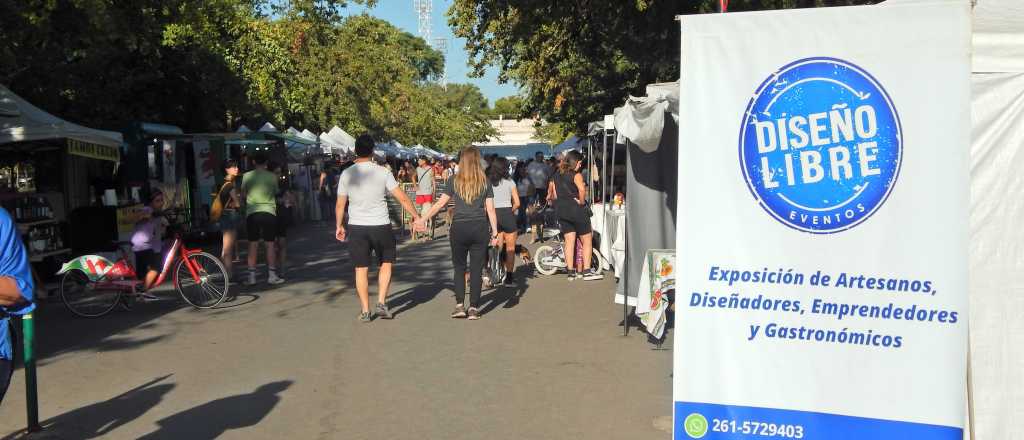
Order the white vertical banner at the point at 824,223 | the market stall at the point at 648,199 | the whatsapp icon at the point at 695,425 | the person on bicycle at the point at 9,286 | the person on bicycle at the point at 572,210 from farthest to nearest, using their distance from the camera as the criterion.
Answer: the person on bicycle at the point at 572,210
the market stall at the point at 648,199
the person on bicycle at the point at 9,286
the whatsapp icon at the point at 695,425
the white vertical banner at the point at 824,223

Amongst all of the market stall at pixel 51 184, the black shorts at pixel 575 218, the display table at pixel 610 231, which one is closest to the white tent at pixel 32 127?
the market stall at pixel 51 184

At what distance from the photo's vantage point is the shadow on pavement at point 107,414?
605 cm

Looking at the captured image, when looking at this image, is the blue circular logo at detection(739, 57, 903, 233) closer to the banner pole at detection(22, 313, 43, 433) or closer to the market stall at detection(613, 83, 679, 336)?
the banner pole at detection(22, 313, 43, 433)

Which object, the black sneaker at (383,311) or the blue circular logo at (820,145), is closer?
the blue circular logo at (820,145)

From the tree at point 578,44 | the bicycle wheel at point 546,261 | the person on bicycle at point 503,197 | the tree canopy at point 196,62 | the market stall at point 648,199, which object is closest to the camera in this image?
the market stall at point 648,199

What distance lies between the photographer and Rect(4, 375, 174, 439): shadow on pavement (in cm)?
605

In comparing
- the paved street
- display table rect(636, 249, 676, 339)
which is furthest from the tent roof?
display table rect(636, 249, 676, 339)

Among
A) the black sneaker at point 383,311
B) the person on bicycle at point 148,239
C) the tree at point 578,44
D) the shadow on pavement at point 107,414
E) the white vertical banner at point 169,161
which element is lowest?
the shadow on pavement at point 107,414

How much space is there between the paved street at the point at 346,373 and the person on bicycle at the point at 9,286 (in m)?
1.58

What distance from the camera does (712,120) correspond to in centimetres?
377

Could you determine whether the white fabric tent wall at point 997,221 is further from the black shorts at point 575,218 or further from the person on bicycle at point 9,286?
the black shorts at point 575,218

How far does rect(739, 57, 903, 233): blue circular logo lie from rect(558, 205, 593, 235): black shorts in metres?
9.27

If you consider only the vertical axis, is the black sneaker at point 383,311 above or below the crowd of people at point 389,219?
below

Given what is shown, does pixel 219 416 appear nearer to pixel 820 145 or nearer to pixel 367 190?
pixel 367 190
